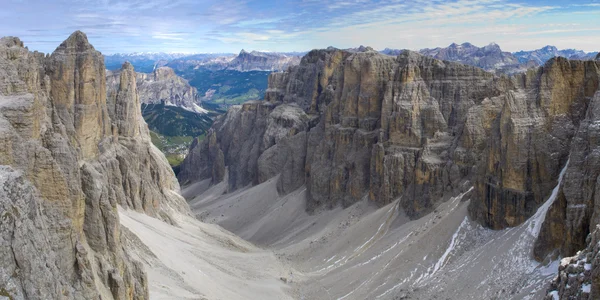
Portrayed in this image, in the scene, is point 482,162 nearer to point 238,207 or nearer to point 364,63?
point 364,63

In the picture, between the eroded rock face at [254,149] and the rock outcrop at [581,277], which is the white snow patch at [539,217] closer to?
the rock outcrop at [581,277]

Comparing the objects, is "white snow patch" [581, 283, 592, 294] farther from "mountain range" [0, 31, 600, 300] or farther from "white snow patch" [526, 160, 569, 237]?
"white snow patch" [526, 160, 569, 237]

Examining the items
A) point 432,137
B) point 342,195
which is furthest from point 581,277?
point 342,195

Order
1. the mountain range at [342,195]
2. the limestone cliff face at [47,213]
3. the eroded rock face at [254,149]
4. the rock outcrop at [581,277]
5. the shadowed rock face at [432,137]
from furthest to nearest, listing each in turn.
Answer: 1. the eroded rock face at [254,149]
2. the shadowed rock face at [432,137]
3. the mountain range at [342,195]
4. the rock outcrop at [581,277]
5. the limestone cliff face at [47,213]

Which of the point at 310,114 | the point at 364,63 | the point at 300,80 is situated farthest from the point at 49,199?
the point at 300,80

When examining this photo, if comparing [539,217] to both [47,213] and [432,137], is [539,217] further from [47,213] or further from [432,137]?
[47,213]

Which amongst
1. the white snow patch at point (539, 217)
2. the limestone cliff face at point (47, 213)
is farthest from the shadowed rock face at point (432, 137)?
the limestone cliff face at point (47, 213)

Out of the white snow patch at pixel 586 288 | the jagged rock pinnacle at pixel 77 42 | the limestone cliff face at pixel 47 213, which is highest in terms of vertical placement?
the jagged rock pinnacle at pixel 77 42
